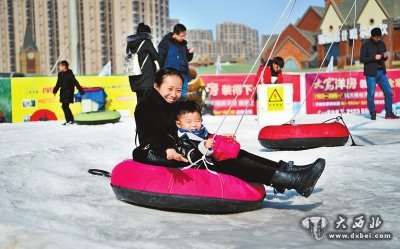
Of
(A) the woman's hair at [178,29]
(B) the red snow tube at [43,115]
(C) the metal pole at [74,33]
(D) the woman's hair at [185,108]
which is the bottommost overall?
(B) the red snow tube at [43,115]

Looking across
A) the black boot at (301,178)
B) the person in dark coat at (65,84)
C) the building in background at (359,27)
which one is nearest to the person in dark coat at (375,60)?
the person in dark coat at (65,84)

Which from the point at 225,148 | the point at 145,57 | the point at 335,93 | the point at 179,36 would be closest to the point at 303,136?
the point at 179,36

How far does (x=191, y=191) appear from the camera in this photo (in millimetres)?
3891

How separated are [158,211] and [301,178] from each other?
1.08m

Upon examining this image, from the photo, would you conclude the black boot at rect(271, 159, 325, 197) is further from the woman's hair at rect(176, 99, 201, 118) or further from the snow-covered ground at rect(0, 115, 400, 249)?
the woman's hair at rect(176, 99, 201, 118)

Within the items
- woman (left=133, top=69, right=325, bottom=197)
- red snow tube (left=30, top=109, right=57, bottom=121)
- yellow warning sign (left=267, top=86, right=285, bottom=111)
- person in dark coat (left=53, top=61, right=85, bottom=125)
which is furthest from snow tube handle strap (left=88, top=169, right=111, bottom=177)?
red snow tube (left=30, top=109, right=57, bottom=121)

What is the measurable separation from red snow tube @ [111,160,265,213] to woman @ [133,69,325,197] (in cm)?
11

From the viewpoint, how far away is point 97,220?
3.68m

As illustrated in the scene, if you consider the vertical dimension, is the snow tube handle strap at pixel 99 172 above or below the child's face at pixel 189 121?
below

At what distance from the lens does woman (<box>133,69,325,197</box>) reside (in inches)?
153

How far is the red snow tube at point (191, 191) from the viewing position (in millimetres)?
3898

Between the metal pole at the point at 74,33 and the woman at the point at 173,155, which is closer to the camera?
the woman at the point at 173,155

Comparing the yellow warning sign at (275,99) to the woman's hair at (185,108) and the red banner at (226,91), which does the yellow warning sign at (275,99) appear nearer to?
the red banner at (226,91)

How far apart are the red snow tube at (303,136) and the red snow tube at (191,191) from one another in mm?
3274
